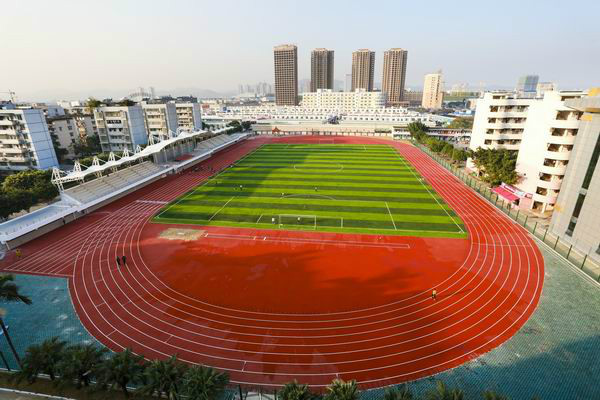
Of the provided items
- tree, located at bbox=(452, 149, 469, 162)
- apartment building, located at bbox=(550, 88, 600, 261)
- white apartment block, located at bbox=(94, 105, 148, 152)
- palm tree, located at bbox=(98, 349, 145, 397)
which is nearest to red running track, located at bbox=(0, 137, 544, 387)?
apartment building, located at bbox=(550, 88, 600, 261)

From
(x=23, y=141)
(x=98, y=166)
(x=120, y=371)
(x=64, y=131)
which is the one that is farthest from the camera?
(x=64, y=131)

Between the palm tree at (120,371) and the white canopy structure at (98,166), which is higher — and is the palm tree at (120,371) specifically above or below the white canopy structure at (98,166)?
below

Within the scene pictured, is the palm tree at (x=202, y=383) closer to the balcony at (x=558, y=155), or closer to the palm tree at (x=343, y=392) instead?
the palm tree at (x=343, y=392)

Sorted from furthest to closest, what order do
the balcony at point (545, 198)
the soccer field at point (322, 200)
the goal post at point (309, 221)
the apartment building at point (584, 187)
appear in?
the balcony at point (545, 198) → the soccer field at point (322, 200) → the goal post at point (309, 221) → the apartment building at point (584, 187)

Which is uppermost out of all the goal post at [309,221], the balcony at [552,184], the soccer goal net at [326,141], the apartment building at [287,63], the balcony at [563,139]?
the apartment building at [287,63]

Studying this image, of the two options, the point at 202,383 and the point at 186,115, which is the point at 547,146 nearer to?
the point at 202,383

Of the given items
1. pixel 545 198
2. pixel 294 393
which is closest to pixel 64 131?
pixel 294 393

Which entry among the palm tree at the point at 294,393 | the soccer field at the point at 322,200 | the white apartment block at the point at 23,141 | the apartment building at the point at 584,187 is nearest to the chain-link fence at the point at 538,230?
the apartment building at the point at 584,187
